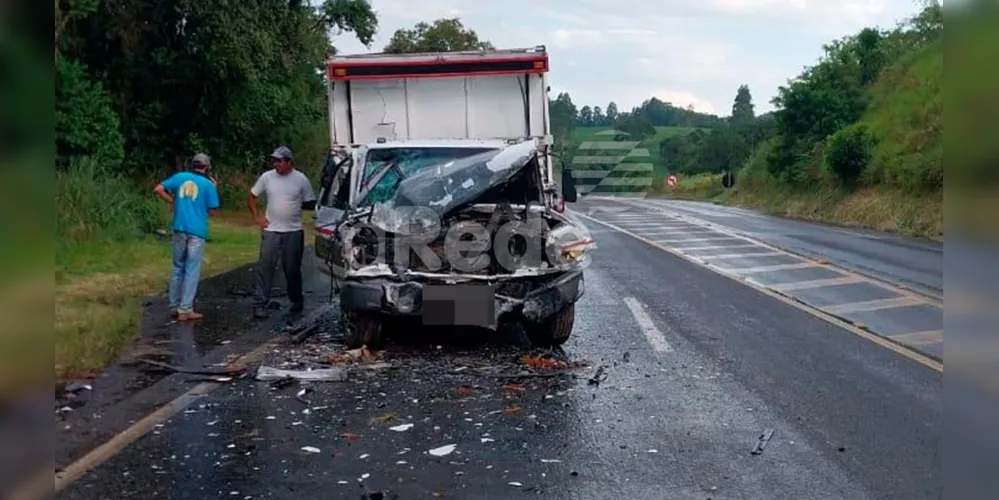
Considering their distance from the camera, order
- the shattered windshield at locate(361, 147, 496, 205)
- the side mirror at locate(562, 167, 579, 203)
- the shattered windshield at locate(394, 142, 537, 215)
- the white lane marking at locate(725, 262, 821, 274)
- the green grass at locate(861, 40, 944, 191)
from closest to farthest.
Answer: the shattered windshield at locate(394, 142, 537, 215) → the shattered windshield at locate(361, 147, 496, 205) → the side mirror at locate(562, 167, 579, 203) → the white lane marking at locate(725, 262, 821, 274) → the green grass at locate(861, 40, 944, 191)

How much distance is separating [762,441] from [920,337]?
4262 millimetres

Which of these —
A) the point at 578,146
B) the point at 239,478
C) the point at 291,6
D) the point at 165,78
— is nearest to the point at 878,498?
the point at 239,478

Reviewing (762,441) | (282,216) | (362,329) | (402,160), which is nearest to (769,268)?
(402,160)

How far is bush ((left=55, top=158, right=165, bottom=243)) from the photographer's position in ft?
49.2

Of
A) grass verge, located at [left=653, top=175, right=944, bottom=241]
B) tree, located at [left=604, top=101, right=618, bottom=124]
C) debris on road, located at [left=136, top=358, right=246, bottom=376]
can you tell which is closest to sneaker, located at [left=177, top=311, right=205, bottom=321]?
debris on road, located at [left=136, top=358, right=246, bottom=376]

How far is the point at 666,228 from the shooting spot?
2509cm

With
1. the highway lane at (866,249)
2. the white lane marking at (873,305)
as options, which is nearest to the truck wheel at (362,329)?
the white lane marking at (873,305)

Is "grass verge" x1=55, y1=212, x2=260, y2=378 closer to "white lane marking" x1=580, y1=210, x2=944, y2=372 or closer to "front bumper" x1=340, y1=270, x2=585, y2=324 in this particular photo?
"front bumper" x1=340, y1=270, x2=585, y2=324

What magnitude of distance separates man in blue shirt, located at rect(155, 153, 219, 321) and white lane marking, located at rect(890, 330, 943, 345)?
23.5 ft

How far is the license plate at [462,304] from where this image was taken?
26.8ft

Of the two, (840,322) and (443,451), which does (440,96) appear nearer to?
(840,322)

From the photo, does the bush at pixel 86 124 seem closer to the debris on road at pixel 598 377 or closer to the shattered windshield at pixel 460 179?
the shattered windshield at pixel 460 179

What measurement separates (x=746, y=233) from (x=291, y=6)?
12569 millimetres
